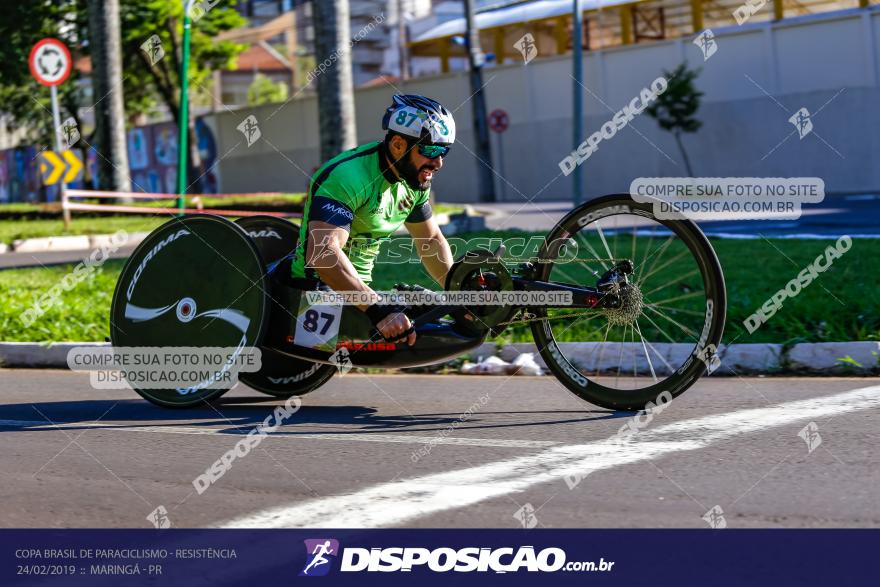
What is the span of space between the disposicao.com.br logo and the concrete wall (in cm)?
2674

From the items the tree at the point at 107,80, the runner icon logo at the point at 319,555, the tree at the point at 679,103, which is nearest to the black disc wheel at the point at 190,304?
the runner icon logo at the point at 319,555

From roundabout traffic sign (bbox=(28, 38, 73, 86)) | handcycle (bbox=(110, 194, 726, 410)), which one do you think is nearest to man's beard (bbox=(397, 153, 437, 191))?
handcycle (bbox=(110, 194, 726, 410))

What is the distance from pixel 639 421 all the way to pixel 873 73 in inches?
1149

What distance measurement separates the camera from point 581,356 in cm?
716

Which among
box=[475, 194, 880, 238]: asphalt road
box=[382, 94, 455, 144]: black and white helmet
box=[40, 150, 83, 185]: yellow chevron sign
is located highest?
box=[382, 94, 455, 144]: black and white helmet

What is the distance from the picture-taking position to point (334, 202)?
19.0ft

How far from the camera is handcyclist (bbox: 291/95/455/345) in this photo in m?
5.76

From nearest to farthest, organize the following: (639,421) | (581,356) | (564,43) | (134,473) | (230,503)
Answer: (230,503) → (134,473) → (639,421) → (581,356) → (564,43)

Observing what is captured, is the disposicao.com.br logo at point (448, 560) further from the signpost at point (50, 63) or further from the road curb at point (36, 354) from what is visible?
the signpost at point (50, 63)

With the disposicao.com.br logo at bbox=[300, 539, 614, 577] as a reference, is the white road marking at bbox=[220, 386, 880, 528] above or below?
below

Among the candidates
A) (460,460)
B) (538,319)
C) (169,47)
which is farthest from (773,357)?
(169,47)

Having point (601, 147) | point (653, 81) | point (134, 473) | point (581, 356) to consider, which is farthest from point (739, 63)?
point (134, 473)

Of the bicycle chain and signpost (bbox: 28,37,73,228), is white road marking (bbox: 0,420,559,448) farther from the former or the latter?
signpost (bbox: 28,37,73,228)

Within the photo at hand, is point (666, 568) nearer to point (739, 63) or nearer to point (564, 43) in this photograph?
point (739, 63)
